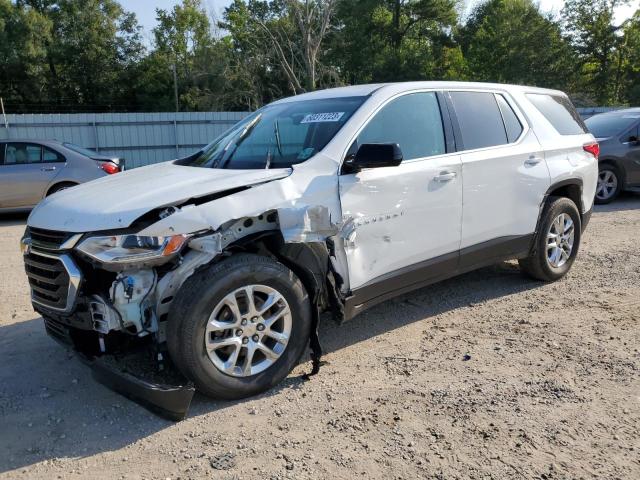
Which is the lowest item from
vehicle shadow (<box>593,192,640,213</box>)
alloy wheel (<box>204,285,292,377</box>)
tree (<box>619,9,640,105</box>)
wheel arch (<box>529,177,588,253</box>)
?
vehicle shadow (<box>593,192,640,213</box>)

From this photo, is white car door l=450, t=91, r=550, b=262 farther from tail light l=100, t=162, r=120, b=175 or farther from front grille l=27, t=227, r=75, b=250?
tail light l=100, t=162, r=120, b=175

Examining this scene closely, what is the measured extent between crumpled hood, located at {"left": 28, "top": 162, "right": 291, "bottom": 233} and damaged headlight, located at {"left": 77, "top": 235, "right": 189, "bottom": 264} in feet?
0.24

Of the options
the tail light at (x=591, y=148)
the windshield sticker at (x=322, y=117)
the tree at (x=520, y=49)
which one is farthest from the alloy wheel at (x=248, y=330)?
the tree at (x=520, y=49)

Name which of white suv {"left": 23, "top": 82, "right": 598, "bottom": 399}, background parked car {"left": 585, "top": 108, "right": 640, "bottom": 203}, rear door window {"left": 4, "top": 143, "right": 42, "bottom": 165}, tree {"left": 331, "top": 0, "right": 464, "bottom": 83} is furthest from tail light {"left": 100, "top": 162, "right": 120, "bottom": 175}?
tree {"left": 331, "top": 0, "right": 464, "bottom": 83}

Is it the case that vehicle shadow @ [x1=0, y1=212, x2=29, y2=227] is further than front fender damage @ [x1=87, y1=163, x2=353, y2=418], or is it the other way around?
vehicle shadow @ [x1=0, y1=212, x2=29, y2=227]

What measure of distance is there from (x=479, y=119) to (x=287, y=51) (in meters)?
37.1

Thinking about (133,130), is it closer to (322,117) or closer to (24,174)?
(24,174)

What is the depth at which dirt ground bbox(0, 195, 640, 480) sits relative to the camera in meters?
2.71

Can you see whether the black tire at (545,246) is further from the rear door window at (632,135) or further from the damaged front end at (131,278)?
the rear door window at (632,135)

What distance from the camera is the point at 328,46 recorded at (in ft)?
143

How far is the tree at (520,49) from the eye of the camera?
39500 mm

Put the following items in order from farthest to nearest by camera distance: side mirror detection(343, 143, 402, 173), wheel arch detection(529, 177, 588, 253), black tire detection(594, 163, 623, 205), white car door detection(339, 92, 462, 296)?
black tire detection(594, 163, 623, 205)
wheel arch detection(529, 177, 588, 253)
white car door detection(339, 92, 462, 296)
side mirror detection(343, 143, 402, 173)

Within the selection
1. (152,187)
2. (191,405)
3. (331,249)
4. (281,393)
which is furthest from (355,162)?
(191,405)

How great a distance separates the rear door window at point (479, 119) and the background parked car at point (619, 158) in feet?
21.6
